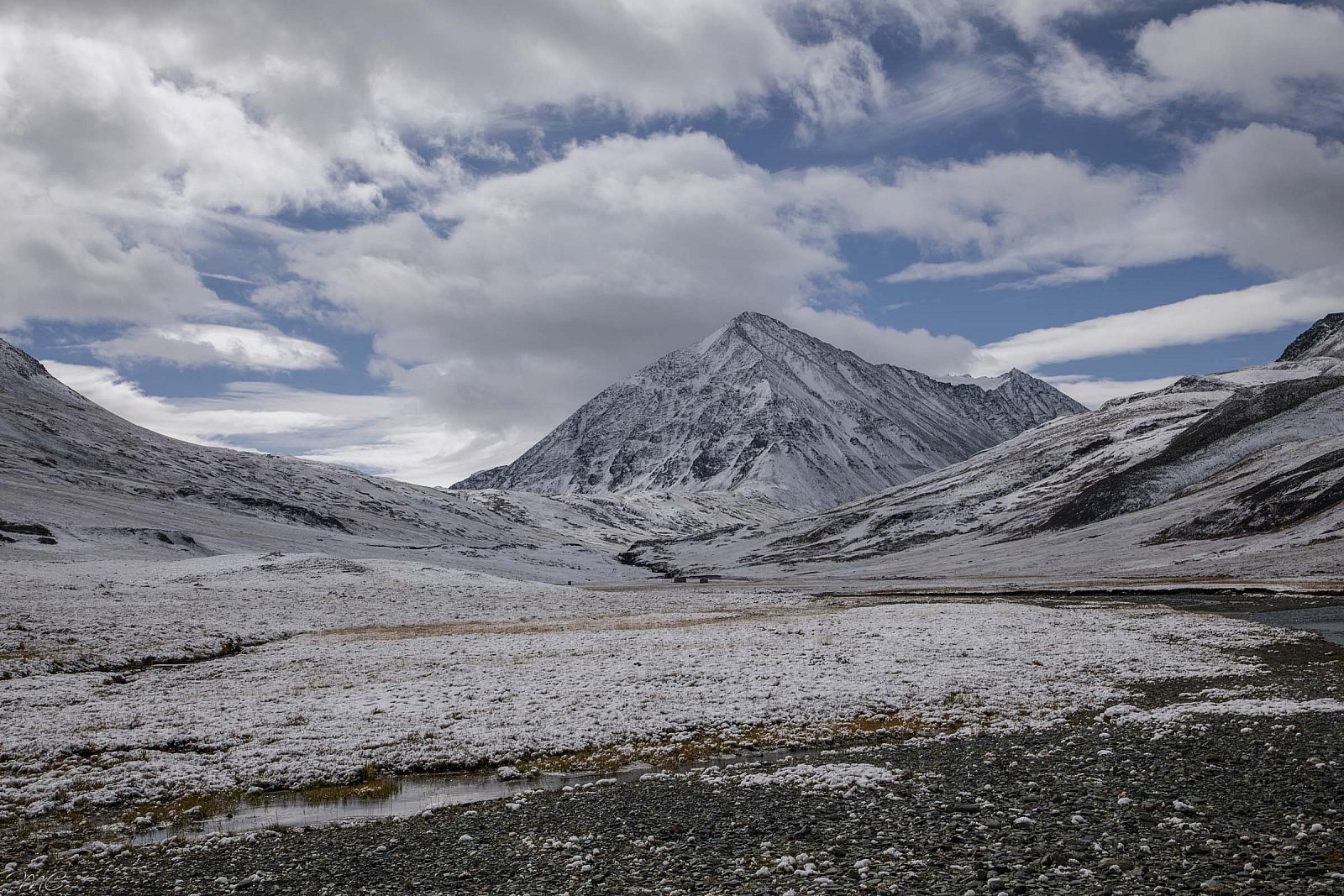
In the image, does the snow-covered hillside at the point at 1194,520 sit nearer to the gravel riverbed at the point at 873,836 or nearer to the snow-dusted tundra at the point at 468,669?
the snow-dusted tundra at the point at 468,669

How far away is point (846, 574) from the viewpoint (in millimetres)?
154875

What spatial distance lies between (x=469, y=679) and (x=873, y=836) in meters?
21.7

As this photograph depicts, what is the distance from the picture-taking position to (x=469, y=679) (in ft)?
106

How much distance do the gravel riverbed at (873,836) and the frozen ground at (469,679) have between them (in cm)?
485

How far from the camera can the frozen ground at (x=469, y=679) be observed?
22344 mm

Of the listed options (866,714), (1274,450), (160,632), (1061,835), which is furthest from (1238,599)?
(1274,450)

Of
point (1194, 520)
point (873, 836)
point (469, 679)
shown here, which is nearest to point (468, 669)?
point (469, 679)

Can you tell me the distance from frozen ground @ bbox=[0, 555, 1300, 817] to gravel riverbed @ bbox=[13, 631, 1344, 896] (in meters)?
4.85

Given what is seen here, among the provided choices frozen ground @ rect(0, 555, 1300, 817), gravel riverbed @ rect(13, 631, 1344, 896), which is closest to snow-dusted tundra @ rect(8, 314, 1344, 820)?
frozen ground @ rect(0, 555, 1300, 817)

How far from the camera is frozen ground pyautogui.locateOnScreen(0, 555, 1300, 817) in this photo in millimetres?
22344

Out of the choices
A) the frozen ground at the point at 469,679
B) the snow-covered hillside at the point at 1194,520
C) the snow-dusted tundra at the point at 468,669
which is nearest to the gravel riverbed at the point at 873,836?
the snow-dusted tundra at the point at 468,669

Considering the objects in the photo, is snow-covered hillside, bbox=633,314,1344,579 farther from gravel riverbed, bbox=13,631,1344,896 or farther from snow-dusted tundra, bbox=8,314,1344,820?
gravel riverbed, bbox=13,631,1344,896

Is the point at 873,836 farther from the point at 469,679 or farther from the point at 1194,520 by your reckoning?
the point at 1194,520

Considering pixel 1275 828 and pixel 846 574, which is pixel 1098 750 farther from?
pixel 846 574
